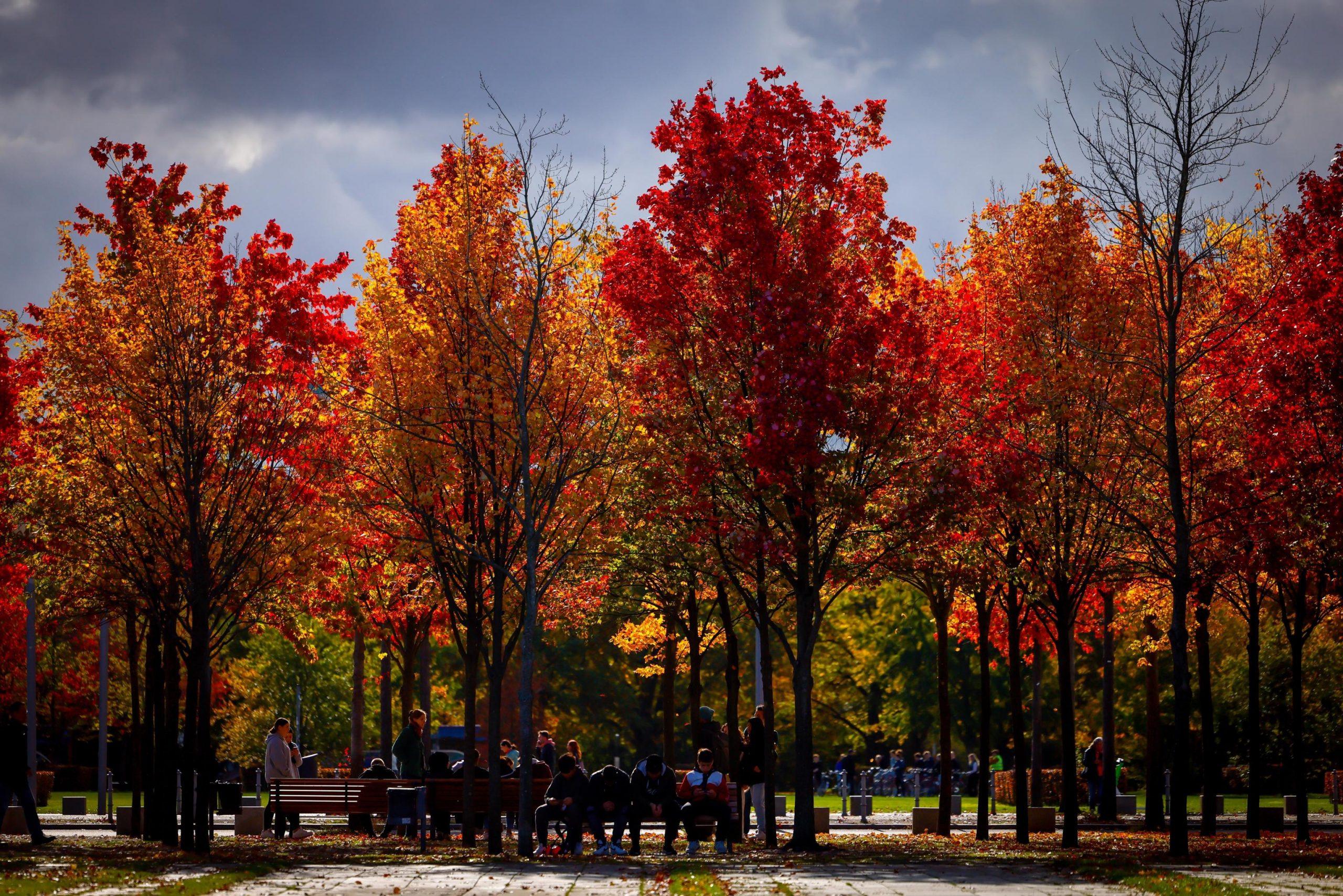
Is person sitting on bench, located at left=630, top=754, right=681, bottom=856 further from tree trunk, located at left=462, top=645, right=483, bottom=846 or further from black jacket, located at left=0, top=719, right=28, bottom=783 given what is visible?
black jacket, located at left=0, top=719, right=28, bottom=783

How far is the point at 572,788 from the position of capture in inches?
776

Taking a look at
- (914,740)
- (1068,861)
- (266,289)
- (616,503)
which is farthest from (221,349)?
(914,740)

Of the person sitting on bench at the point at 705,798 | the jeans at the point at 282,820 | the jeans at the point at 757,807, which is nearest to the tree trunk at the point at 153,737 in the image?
the jeans at the point at 282,820

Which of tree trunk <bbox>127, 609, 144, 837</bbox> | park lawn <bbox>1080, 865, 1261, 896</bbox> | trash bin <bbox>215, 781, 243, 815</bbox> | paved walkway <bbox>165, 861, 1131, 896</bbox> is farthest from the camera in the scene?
trash bin <bbox>215, 781, 243, 815</bbox>

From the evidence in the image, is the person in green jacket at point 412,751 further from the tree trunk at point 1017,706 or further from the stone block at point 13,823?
the tree trunk at point 1017,706

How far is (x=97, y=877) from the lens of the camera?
46.5 ft

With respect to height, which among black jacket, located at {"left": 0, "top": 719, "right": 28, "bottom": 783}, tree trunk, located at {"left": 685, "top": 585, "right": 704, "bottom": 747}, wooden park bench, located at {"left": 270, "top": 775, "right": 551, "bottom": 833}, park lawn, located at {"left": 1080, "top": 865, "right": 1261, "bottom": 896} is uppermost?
tree trunk, located at {"left": 685, "top": 585, "right": 704, "bottom": 747}

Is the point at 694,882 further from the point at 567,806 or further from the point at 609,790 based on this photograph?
the point at 609,790

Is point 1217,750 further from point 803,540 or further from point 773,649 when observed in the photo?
point 803,540

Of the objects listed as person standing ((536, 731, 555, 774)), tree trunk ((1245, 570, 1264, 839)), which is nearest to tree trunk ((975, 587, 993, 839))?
tree trunk ((1245, 570, 1264, 839))

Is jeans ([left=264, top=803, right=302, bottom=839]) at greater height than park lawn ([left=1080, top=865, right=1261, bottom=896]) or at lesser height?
lesser

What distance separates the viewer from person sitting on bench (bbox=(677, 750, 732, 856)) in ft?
64.6

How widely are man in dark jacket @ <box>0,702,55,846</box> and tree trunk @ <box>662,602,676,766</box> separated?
37.5 feet

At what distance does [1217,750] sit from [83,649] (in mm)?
36514
